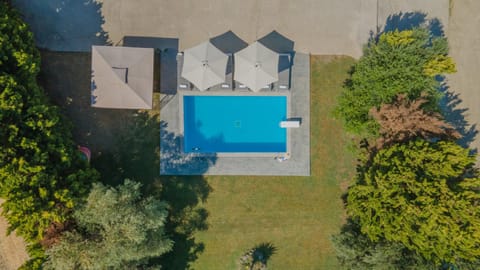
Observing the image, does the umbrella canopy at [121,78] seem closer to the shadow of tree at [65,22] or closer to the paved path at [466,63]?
the shadow of tree at [65,22]

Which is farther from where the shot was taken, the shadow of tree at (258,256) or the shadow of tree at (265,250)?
the shadow of tree at (265,250)

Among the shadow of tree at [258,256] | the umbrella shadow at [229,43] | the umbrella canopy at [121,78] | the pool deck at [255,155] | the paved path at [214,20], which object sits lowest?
the shadow of tree at [258,256]

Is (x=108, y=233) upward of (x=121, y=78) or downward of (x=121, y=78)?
downward

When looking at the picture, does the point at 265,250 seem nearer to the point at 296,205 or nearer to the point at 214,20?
the point at 296,205

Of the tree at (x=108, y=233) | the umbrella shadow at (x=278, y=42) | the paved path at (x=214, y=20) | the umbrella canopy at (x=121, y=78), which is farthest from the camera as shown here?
the umbrella shadow at (x=278, y=42)

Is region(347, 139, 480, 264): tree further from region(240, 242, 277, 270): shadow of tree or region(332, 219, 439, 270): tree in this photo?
region(240, 242, 277, 270): shadow of tree

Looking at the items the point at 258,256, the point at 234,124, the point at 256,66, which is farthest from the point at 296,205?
the point at 256,66

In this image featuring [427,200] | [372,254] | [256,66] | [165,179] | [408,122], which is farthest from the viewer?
[165,179]

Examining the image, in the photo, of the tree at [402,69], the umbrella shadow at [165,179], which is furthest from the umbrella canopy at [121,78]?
the tree at [402,69]
